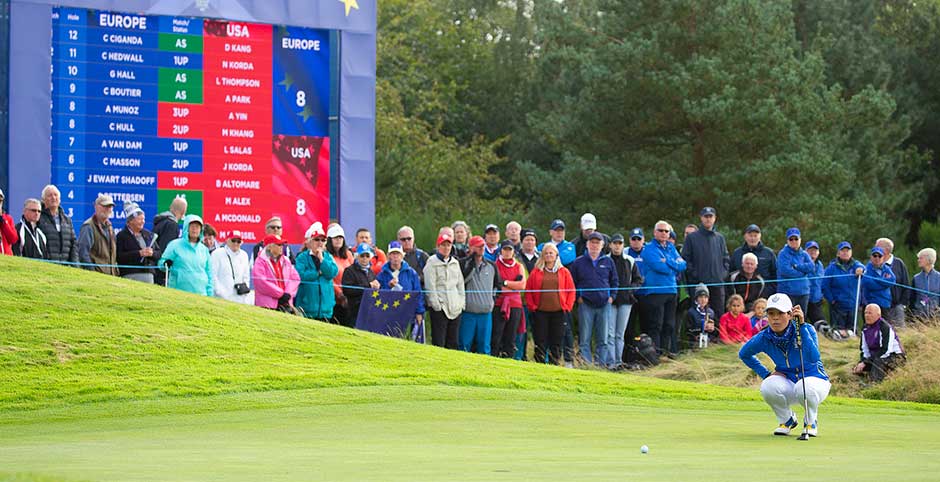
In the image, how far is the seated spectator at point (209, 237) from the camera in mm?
20031

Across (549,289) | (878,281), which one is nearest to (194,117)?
(549,289)

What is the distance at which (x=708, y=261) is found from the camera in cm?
2345

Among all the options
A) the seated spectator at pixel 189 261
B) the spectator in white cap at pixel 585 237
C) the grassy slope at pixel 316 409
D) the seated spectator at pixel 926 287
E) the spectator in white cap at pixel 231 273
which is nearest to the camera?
the grassy slope at pixel 316 409

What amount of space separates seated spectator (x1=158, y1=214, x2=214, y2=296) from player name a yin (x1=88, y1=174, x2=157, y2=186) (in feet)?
6.16

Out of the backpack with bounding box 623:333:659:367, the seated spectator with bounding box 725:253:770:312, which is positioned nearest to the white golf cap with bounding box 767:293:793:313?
the backpack with bounding box 623:333:659:367

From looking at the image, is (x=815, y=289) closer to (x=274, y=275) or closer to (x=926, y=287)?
(x=926, y=287)

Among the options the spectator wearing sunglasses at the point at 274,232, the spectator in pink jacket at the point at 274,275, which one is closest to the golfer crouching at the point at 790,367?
the spectator in pink jacket at the point at 274,275

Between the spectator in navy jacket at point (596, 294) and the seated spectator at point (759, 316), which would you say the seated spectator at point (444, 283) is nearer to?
the spectator in navy jacket at point (596, 294)

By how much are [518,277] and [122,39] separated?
254 inches

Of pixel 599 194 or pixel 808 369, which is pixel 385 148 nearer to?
pixel 599 194

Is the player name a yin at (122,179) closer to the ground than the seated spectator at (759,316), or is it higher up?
higher up

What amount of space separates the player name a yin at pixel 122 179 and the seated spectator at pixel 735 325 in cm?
867

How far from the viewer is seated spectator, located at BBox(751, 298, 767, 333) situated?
22594 millimetres

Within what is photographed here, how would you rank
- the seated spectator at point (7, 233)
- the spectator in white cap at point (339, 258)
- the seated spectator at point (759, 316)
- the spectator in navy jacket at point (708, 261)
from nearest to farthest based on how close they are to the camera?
the seated spectator at point (7, 233) → the spectator in white cap at point (339, 258) → the seated spectator at point (759, 316) → the spectator in navy jacket at point (708, 261)
